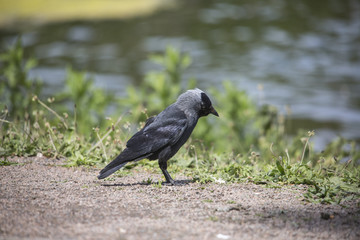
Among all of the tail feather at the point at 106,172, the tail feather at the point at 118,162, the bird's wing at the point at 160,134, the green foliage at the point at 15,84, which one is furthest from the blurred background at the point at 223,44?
the tail feather at the point at 106,172

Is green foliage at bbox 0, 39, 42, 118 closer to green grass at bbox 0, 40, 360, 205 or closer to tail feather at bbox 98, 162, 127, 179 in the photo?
green grass at bbox 0, 40, 360, 205

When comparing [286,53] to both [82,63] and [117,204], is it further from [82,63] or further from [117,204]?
[117,204]

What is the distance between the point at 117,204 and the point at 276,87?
11.0m

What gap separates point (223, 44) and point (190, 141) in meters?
13.1

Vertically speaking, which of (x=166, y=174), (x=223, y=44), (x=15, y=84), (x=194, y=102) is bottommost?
(x=223, y=44)

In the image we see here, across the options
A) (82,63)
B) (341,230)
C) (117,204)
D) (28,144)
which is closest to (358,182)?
(341,230)

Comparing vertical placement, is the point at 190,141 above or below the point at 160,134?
below

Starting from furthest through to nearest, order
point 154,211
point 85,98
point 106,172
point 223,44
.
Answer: point 223,44
point 85,98
point 106,172
point 154,211

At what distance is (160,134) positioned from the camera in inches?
184

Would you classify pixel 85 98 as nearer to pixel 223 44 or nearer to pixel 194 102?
pixel 194 102

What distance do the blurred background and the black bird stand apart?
5.99m

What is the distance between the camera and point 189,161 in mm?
5473

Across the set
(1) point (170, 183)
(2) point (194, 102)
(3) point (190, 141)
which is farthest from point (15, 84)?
(1) point (170, 183)

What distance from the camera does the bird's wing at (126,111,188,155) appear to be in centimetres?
462
